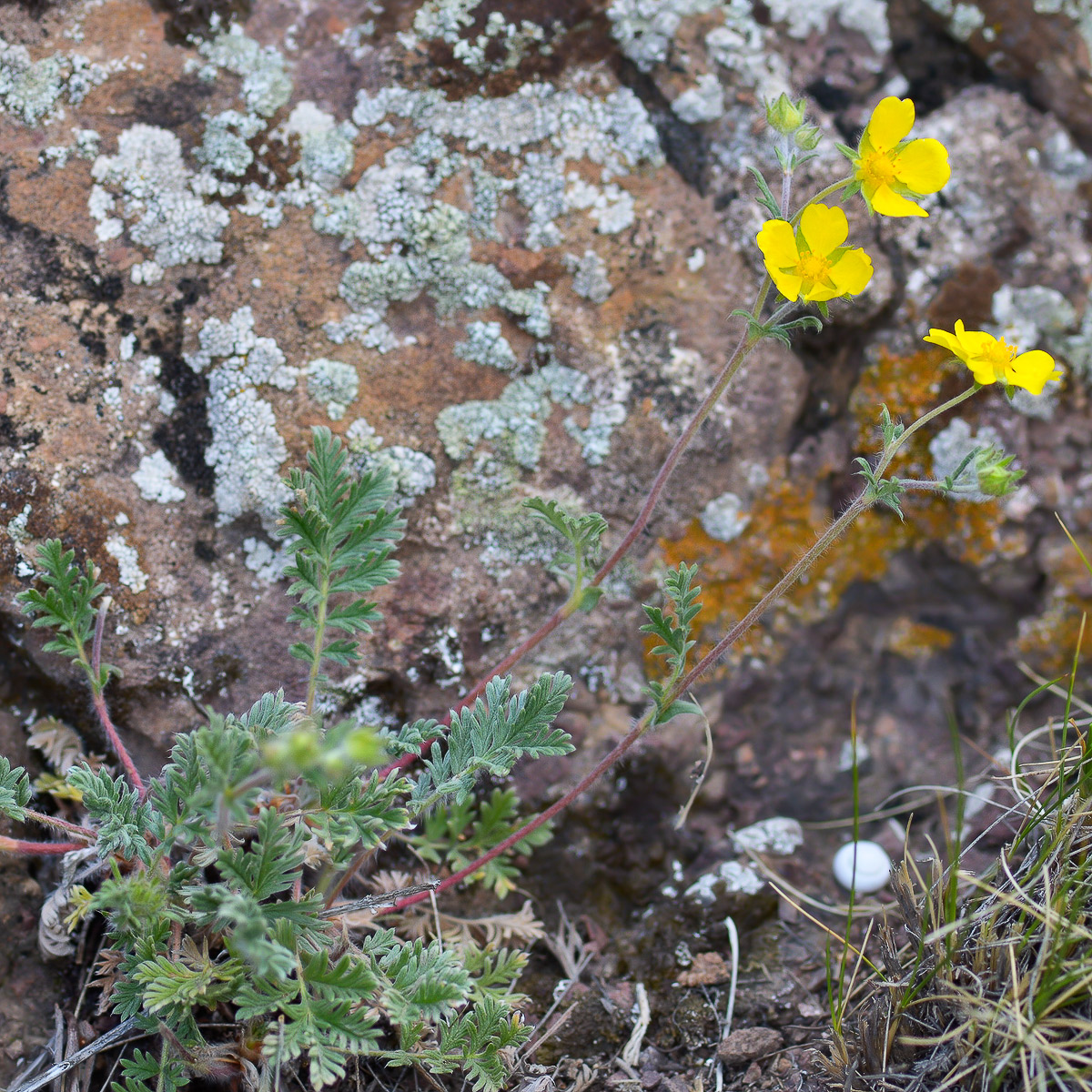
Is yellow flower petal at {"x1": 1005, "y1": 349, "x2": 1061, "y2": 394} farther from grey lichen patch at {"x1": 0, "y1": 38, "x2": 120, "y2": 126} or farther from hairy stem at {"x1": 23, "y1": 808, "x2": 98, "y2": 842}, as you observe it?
grey lichen patch at {"x1": 0, "y1": 38, "x2": 120, "y2": 126}

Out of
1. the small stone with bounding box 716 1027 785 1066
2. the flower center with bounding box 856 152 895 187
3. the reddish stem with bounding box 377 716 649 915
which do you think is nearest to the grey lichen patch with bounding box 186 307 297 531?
the reddish stem with bounding box 377 716 649 915

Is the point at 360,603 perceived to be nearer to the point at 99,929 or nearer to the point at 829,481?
the point at 99,929

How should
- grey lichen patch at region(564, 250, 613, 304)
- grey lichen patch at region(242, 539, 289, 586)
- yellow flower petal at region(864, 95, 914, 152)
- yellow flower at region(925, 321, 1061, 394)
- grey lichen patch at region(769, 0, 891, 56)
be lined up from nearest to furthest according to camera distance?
yellow flower petal at region(864, 95, 914, 152), yellow flower at region(925, 321, 1061, 394), grey lichen patch at region(242, 539, 289, 586), grey lichen patch at region(564, 250, 613, 304), grey lichen patch at region(769, 0, 891, 56)

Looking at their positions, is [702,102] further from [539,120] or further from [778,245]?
[778,245]

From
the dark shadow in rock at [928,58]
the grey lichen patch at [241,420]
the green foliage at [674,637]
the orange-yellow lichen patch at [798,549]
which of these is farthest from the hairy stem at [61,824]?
the dark shadow in rock at [928,58]

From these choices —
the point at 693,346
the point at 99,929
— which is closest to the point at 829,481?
the point at 693,346

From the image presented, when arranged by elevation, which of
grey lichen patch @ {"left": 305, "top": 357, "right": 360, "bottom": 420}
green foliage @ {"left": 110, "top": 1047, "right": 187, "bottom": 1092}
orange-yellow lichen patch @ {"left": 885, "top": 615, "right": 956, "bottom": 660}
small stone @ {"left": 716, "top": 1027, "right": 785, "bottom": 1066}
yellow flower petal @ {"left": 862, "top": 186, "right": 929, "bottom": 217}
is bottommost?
small stone @ {"left": 716, "top": 1027, "right": 785, "bottom": 1066}
